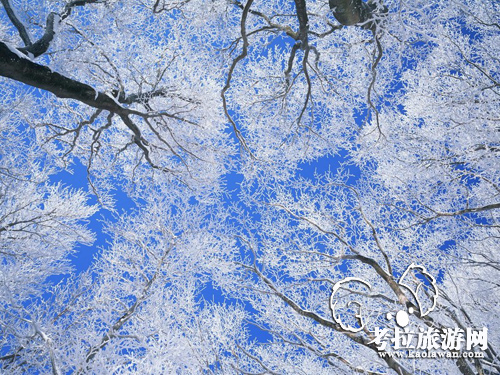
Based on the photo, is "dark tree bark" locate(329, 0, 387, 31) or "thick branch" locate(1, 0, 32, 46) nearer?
"dark tree bark" locate(329, 0, 387, 31)

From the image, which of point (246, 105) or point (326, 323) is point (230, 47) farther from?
point (326, 323)

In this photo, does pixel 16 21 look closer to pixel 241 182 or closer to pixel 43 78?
pixel 43 78

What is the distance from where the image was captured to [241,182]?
19.3ft

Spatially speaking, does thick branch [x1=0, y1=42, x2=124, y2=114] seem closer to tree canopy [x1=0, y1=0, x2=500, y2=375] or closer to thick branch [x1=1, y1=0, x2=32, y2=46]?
tree canopy [x1=0, y1=0, x2=500, y2=375]

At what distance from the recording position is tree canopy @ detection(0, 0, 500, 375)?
467 centimetres

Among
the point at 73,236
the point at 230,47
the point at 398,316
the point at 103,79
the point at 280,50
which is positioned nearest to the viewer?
the point at 398,316

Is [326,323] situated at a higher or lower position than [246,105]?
lower

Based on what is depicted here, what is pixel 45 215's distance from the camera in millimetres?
6965

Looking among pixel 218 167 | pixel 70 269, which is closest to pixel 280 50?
pixel 218 167

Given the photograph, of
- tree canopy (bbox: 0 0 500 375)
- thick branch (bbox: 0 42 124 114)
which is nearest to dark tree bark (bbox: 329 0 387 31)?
tree canopy (bbox: 0 0 500 375)

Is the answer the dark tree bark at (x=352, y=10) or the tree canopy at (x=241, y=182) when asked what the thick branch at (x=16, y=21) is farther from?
the dark tree bark at (x=352, y=10)

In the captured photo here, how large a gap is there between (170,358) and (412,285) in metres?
4.16

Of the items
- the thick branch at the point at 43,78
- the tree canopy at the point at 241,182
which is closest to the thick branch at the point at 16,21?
the tree canopy at the point at 241,182

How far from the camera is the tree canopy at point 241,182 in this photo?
15.3 feet
